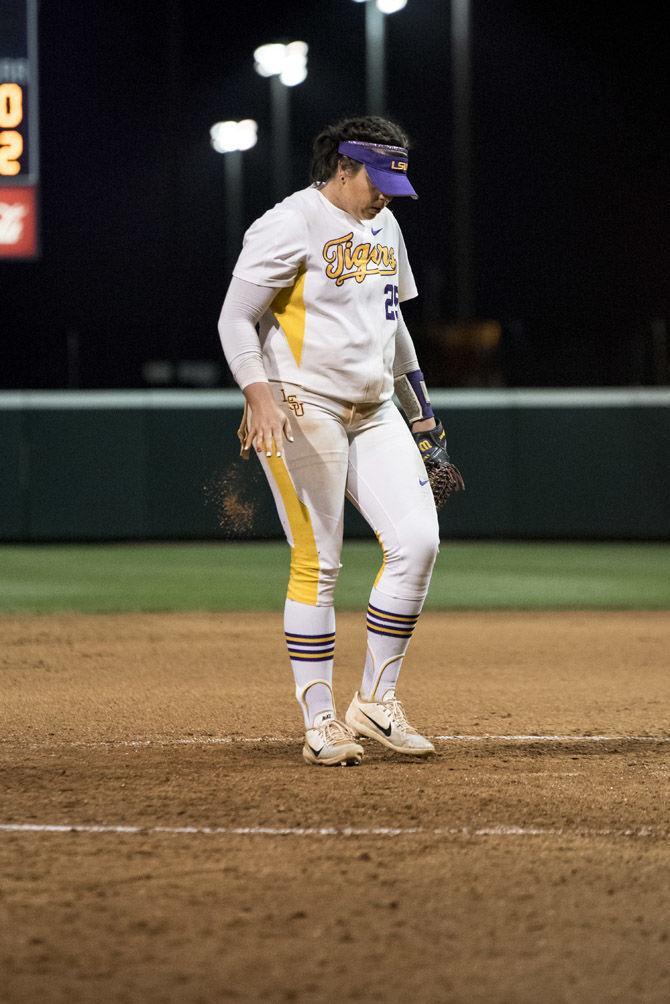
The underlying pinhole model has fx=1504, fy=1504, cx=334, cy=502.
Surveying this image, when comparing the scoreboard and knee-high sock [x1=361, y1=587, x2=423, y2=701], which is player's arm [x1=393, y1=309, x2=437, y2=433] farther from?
the scoreboard

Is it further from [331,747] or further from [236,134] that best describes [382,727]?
[236,134]

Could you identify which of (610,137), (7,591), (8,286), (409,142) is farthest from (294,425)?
(8,286)

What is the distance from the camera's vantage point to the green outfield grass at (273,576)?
1089 cm

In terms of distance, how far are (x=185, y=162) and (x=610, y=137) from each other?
40.0 ft

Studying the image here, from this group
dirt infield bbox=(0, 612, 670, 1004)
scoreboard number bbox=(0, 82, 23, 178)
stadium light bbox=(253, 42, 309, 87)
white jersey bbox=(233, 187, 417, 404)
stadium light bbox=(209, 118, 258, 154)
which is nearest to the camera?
dirt infield bbox=(0, 612, 670, 1004)

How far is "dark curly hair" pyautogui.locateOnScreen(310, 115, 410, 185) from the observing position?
4707mm

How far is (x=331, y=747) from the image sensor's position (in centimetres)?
466

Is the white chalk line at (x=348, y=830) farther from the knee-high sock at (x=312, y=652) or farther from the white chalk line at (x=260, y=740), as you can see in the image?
the white chalk line at (x=260, y=740)

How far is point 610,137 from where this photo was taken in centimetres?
3494

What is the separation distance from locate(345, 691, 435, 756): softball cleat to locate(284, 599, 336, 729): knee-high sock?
16cm

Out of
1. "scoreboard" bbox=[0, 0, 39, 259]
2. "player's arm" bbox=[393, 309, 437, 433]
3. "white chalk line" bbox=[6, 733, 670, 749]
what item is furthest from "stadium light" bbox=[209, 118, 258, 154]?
"white chalk line" bbox=[6, 733, 670, 749]

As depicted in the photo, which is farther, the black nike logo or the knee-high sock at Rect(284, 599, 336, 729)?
the black nike logo

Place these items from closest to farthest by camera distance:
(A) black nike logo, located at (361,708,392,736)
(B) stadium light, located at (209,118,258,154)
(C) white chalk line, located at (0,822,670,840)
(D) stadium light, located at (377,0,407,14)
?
1. (C) white chalk line, located at (0,822,670,840)
2. (A) black nike logo, located at (361,708,392,736)
3. (D) stadium light, located at (377,0,407,14)
4. (B) stadium light, located at (209,118,258,154)

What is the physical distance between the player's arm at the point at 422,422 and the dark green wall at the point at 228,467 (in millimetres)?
11178
